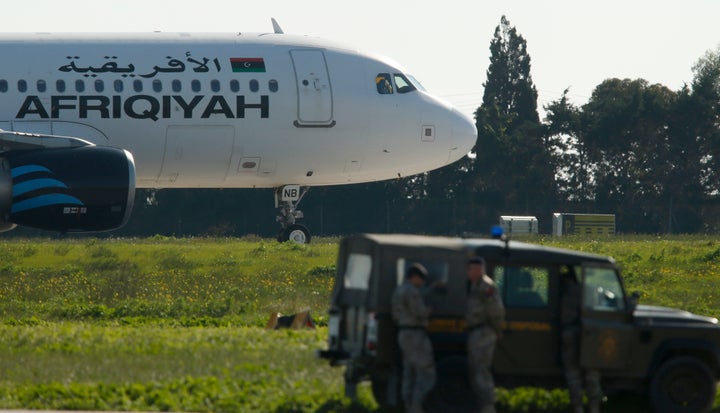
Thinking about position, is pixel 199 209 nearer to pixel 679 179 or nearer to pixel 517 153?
pixel 517 153

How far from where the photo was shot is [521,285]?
15781 mm

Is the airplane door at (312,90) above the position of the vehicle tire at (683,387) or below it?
above

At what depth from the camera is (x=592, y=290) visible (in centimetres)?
1570

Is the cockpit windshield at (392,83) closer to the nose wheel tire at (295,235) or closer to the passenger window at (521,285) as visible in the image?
the nose wheel tire at (295,235)

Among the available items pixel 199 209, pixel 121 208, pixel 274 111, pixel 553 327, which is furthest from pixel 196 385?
pixel 199 209

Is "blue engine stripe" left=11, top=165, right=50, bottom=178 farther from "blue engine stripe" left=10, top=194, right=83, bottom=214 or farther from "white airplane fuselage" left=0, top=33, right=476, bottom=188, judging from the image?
"white airplane fuselage" left=0, top=33, right=476, bottom=188

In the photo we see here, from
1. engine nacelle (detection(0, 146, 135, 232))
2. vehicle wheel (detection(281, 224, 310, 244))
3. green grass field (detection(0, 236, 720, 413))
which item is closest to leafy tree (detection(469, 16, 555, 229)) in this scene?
green grass field (detection(0, 236, 720, 413))

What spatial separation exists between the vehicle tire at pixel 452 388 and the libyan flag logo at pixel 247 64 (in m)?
20.2

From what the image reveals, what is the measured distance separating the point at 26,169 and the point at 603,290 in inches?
576

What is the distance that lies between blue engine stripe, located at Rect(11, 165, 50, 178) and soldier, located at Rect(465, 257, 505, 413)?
14425 mm

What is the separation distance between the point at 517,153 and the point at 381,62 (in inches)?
2027

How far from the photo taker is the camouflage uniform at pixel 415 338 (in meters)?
14.6

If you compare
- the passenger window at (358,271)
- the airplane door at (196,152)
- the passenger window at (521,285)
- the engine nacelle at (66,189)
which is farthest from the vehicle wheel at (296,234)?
the passenger window at (521,285)

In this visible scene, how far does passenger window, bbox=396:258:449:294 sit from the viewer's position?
15227mm
